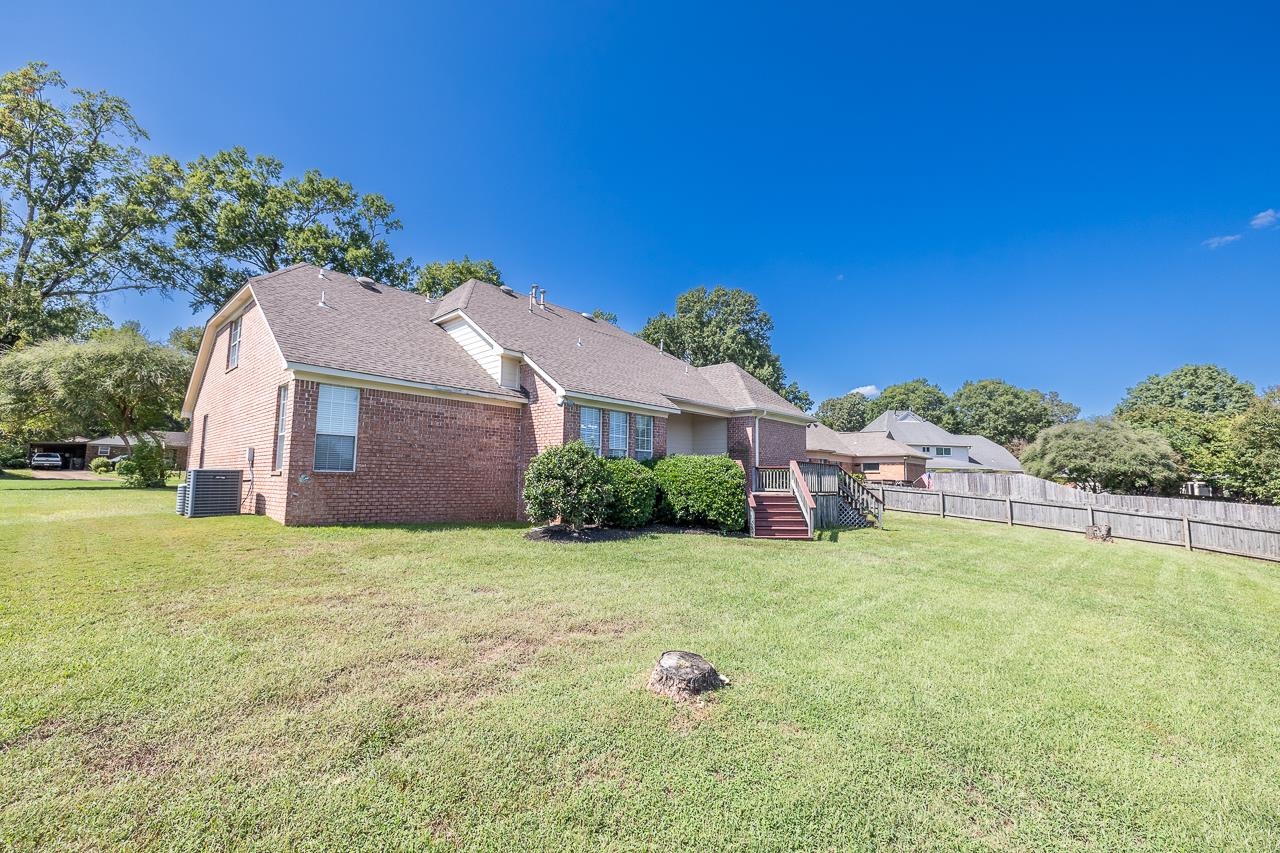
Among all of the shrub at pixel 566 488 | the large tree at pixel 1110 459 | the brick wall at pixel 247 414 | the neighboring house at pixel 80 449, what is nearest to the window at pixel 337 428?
the brick wall at pixel 247 414

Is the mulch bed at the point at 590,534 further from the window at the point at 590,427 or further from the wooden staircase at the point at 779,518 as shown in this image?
the window at the point at 590,427

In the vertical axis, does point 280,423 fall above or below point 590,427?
below

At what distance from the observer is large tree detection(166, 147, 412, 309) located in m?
25.0

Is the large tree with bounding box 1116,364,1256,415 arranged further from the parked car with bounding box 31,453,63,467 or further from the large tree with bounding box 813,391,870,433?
the parked car with bounding box 31,453,63,467

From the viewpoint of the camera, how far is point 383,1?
37.9 ft

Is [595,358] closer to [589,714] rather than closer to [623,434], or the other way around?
[623,434]

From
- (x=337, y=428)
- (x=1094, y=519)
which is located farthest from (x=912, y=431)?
(x=337, y=428)

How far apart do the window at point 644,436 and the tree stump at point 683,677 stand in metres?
10.1

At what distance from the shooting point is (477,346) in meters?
13.2

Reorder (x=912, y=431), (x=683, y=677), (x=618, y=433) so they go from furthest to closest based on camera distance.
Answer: (x=912, y=431) → (x=618, y=433) → (x=683, y=677)

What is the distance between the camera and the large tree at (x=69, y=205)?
23.7 metres

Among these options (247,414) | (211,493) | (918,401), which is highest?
(918,401)

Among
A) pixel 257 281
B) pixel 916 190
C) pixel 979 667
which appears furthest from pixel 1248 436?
pixel 257 281

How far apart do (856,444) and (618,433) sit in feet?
103
